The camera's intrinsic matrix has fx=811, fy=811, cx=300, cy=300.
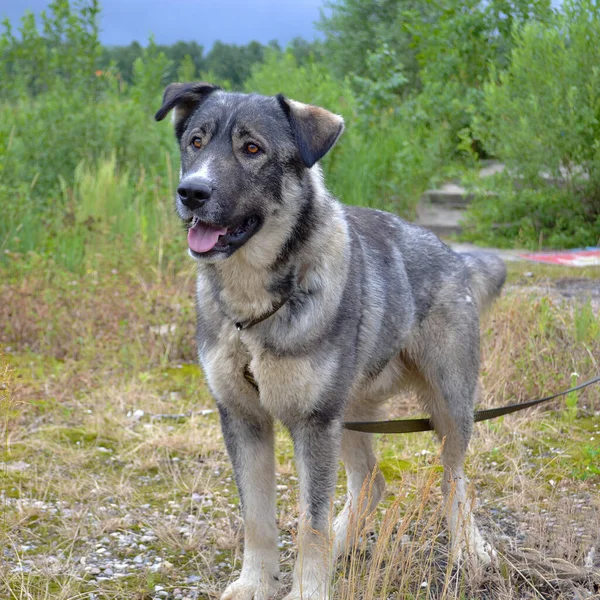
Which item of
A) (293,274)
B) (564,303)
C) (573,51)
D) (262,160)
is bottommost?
(564,303)

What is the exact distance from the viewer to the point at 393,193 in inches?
440

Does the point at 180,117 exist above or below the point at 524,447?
above

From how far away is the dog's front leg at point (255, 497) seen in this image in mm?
3365

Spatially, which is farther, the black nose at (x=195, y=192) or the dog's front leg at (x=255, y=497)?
the dog's front leg at (x=255, y=497)

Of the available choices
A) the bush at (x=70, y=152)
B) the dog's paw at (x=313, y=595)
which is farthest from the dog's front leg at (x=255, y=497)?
the bush at (x=70, y=152)

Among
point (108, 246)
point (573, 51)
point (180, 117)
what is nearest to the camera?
point (180, 117)

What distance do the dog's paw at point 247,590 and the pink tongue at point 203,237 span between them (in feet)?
4.73

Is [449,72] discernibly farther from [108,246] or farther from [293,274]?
[293,274]

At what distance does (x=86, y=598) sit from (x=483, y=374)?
324cm

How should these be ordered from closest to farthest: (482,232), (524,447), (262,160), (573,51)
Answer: (262,160) < (524,447) < (573,51) < (482,232)

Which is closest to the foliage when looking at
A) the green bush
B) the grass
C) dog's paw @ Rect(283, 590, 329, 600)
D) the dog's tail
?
the green bush

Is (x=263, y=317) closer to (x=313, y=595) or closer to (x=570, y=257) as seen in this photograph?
(x=313, y=595)

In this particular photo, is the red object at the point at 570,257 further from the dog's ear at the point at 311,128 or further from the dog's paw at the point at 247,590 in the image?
the dog's paw at the point at 247,590

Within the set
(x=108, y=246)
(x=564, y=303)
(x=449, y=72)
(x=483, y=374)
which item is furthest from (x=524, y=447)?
(x=449, y=72)
